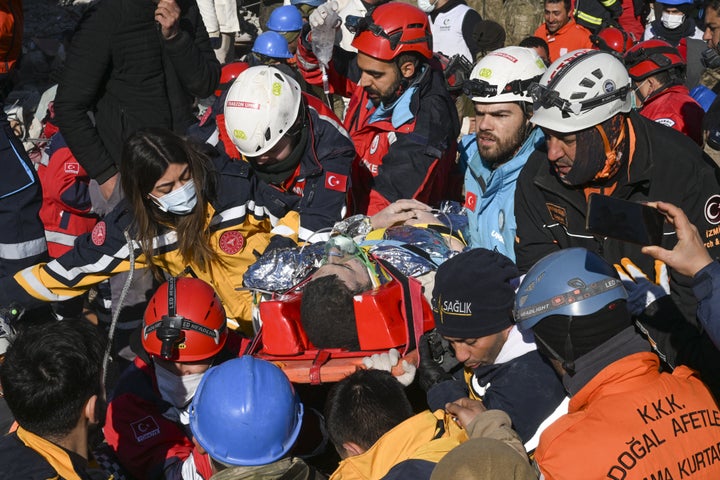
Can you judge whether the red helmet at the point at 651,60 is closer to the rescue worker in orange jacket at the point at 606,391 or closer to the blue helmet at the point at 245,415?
the rescue worker in orange jacket at the point at 606,391

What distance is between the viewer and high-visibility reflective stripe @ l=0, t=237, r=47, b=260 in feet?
17.8

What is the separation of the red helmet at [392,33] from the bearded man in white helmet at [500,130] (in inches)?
39.0

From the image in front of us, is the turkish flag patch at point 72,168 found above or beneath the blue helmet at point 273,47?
above

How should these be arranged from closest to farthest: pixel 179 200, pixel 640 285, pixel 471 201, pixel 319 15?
1. pixel 640 285
2. pixel 179 200
3. pixel 471 201
4. pixel 319 15

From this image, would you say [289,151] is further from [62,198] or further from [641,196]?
[641,196]

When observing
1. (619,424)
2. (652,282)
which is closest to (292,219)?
(652,282)

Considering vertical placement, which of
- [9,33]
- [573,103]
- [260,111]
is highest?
[573,103]

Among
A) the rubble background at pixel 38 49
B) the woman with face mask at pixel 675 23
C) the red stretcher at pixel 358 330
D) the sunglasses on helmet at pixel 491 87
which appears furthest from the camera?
the rubble background at pixel 38 49

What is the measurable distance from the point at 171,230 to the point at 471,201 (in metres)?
1.87

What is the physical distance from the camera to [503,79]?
4.99m

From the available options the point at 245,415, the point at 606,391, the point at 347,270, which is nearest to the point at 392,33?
the point at 347,270

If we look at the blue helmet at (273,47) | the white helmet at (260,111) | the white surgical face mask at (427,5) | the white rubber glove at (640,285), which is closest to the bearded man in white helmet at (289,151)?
the white helmet at (260,111)

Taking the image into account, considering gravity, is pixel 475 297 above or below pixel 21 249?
above

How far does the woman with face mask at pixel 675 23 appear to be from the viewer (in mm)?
8898
